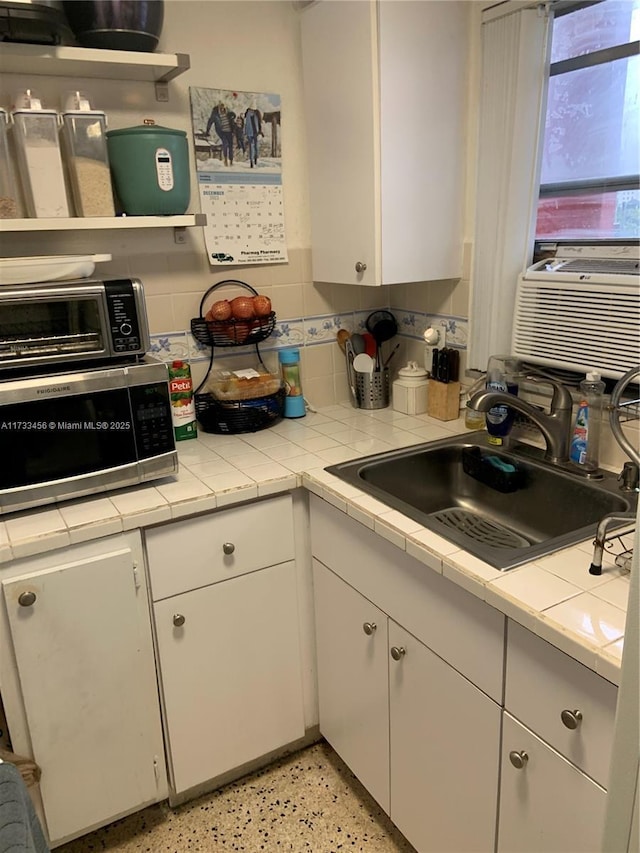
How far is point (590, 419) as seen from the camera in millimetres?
1604

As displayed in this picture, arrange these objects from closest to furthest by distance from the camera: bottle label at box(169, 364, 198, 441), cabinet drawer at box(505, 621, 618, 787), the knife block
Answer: cabinet drawer at box(505, 621, 618, 787) < bottle label at box(169, 364, 198, 441) < the knife block

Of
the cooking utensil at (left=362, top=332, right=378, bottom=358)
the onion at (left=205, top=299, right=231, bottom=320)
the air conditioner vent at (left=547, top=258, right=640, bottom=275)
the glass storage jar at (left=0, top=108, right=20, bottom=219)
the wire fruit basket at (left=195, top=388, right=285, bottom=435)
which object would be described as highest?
the glass storage jar at (left=0, top=108, right=20, bottom=219)

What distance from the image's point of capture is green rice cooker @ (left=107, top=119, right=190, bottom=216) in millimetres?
1652

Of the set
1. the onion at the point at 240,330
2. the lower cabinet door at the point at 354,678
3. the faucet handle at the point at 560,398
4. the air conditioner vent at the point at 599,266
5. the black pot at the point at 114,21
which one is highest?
the black pot at the point at 114,21

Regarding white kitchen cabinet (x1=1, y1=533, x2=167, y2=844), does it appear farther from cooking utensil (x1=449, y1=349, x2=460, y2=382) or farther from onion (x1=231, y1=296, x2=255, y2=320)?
cooking utensil (x1=449, y1=349, x2=460, y2=382)

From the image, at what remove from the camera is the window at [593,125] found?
1565 mm

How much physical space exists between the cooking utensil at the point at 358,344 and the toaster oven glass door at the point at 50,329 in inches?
38.3

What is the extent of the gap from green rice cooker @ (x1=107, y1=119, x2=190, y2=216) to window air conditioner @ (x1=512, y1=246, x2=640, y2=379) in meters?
0.97

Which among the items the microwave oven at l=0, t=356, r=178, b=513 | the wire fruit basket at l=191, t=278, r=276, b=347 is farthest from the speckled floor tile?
the wire fruit basket at l=191, t=278, r=276, b=347

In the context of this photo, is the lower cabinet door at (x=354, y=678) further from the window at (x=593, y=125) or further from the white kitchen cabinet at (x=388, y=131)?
the window at (x=593, y=125)

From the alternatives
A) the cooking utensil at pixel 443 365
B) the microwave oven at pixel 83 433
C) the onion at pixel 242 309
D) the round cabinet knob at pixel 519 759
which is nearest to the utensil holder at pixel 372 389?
the cooking utensil at pixel 443 365

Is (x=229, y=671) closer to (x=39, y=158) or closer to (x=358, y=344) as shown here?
(x=358, y=344)

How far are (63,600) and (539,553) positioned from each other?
1.02 metres

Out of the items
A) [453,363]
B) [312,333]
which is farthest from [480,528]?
[312,333]
